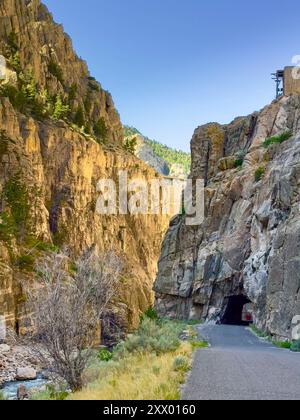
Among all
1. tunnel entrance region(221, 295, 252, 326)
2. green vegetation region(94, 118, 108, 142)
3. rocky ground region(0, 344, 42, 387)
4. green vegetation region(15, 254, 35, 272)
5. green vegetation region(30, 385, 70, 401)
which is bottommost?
rocky ground region(0, 344, 42, 387)

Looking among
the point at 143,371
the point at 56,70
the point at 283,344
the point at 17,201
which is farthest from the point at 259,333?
the point at 56,70

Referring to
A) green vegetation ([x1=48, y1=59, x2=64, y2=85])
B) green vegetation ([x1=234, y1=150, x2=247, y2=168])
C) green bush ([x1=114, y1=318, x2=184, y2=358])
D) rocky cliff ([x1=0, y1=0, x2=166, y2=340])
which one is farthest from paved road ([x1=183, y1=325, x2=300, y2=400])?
green vegetation ([x1=48, y1=59, x2=64, y2=85])

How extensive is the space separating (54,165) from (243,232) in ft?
170

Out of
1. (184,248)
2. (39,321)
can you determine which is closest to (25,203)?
(184,248)

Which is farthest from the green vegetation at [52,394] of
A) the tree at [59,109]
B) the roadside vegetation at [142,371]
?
the tree at [59,109]

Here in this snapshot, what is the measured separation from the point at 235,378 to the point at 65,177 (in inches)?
3247

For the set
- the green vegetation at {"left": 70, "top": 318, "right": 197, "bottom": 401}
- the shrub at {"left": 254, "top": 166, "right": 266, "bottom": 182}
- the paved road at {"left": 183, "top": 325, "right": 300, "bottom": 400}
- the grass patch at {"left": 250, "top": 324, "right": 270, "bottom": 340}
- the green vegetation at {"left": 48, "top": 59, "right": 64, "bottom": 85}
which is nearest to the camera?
the paved road at {"left": 183, "top": 325, "right": 300, "bottom": 400}

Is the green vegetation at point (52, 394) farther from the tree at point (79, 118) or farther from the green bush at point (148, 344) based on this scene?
the tree at point (79, 118)

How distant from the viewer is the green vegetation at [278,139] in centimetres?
4889

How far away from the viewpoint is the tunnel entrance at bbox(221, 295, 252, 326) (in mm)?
51531

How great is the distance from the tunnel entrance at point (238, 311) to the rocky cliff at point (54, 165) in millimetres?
22112

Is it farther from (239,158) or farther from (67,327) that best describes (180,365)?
(239,158)

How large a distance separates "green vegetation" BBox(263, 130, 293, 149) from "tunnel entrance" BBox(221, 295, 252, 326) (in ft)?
51.4

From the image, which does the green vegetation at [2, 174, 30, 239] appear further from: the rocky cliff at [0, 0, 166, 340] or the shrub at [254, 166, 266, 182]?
the shrub at [254, 166, 266, 182]
